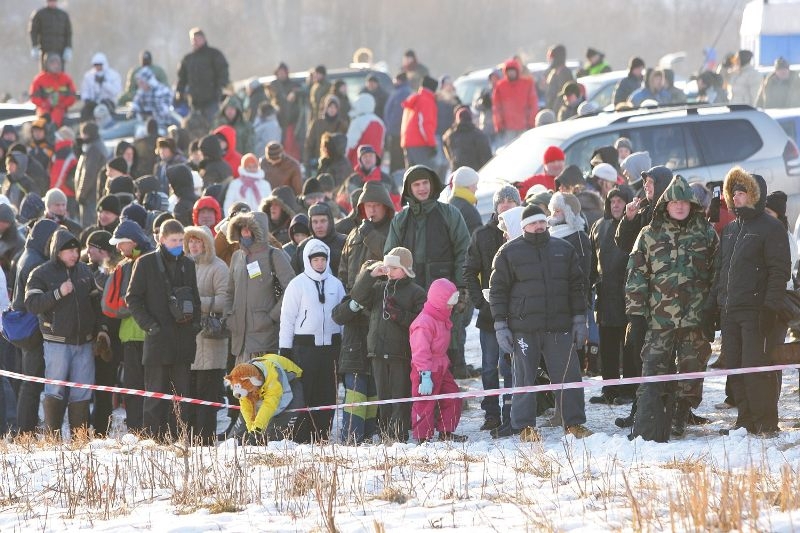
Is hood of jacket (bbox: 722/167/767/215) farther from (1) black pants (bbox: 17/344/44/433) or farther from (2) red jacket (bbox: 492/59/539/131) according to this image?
(2) red jacket (bbox: 492/59/539/131)

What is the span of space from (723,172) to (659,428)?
23.1 ft

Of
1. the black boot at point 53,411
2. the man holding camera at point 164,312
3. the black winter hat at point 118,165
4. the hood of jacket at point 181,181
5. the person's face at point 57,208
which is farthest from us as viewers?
the black winter hat at point 118,165

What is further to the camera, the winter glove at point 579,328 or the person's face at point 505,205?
the person's face at point 505,205

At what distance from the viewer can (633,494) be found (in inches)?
339

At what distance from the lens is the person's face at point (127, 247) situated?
42.9 feet

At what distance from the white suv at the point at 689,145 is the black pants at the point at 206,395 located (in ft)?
16.4

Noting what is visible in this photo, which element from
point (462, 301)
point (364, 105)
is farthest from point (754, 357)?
point (364, 105)

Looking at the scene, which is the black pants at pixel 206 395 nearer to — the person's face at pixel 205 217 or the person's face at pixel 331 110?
the person's face at pixel 205 217

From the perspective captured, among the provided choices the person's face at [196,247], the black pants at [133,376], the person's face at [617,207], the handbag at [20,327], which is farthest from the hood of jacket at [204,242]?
the person's face at [617,207]

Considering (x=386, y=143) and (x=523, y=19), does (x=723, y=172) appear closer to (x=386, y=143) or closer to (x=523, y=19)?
(x=386, y=143)

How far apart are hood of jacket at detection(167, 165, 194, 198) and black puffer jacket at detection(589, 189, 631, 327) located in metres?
5.67

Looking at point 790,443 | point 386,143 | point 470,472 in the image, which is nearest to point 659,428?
point 790,443

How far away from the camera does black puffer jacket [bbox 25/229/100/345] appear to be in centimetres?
1298

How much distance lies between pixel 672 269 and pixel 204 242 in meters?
4.11
